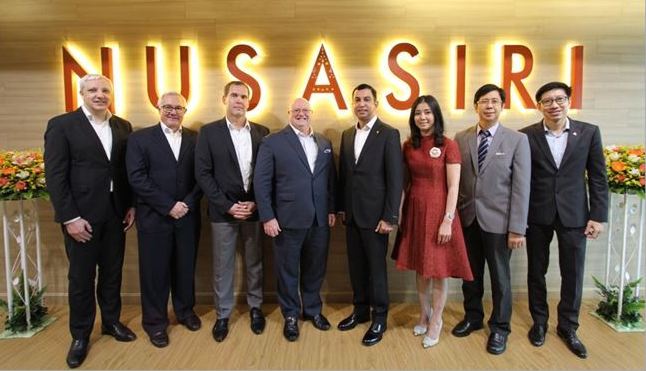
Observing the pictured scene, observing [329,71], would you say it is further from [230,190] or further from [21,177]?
[21,177]

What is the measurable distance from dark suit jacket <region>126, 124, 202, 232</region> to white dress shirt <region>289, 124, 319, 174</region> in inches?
31.1

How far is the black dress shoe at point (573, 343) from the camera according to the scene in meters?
2.49

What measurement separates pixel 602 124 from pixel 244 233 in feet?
10.6

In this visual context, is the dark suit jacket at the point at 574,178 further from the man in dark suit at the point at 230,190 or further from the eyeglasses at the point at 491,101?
the man in dark suit at the point at 230,190

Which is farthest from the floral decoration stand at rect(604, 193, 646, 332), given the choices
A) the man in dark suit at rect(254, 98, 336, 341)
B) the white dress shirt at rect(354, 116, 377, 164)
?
the man in dark suit at rect(254, 98, 336, 341)

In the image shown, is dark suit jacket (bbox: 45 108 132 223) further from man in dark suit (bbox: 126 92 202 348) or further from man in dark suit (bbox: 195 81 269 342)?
man in dark suit (bbox: 195 81 269 342)

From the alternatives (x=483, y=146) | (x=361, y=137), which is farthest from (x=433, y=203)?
(x=361, y=137)

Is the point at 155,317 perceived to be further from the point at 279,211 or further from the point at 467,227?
the point at 467,227

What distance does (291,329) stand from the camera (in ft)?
8.92

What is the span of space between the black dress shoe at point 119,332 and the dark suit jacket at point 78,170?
84 centimetres

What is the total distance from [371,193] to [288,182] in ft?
1.89

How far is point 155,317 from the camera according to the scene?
270 cm

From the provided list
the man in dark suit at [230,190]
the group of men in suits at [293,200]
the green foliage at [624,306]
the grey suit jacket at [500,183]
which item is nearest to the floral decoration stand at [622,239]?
the green foliage at [624,306]

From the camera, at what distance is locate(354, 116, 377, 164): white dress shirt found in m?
2.64
